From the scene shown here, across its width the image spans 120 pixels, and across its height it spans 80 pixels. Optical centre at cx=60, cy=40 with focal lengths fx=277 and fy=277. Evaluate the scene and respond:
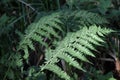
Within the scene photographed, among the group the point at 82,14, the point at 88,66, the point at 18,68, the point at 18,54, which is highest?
the point at 82,14

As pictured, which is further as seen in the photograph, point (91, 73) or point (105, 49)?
point (105, 49)

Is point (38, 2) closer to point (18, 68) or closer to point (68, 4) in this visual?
point (68, 4)

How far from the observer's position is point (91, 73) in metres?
1.87

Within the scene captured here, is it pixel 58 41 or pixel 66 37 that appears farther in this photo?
pixel 58 41

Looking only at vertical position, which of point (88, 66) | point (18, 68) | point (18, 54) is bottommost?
point (88, 66)

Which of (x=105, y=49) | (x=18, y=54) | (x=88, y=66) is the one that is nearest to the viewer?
(x=18, y=54)

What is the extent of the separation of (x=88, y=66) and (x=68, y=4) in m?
0.49

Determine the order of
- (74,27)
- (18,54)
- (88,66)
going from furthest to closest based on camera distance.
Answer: (88,66)
(74,27)
(18,54)

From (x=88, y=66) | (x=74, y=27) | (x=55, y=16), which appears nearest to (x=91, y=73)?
(x=88, y=66)

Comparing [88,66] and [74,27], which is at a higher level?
[74,27]

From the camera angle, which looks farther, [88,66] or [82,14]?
[88,66]

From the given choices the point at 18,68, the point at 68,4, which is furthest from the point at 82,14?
the point at 18,68

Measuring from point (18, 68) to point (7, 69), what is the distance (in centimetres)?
8

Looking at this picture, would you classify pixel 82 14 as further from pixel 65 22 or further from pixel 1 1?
pixel 1 1
